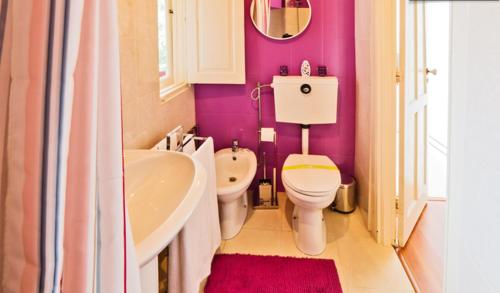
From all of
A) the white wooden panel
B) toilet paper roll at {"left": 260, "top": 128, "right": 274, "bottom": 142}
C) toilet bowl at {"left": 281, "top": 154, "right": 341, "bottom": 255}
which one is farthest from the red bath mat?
the white wooden panel

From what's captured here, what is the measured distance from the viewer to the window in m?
2.57

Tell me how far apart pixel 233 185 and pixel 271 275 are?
57 centimetres

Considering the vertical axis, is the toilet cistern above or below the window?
below

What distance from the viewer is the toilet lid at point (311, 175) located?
2.22 meters

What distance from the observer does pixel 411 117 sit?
226 cm

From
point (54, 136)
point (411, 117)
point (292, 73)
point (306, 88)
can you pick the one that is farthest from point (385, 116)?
point (54, 136)

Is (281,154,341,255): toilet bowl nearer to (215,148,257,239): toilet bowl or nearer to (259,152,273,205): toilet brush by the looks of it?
(215,148,257,239): toilet bowl

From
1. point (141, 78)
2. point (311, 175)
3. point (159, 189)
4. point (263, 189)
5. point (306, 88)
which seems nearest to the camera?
point (159, 189)

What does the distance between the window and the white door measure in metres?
1.36

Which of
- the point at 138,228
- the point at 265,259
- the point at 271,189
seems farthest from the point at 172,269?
the point at 271,189

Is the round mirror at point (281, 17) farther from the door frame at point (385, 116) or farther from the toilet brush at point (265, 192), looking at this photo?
the toilet brush at point (265, 192)

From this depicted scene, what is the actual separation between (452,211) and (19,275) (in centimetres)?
78

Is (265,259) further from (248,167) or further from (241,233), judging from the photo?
(248,167)

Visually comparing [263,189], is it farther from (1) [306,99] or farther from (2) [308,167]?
(1) [306,99]
